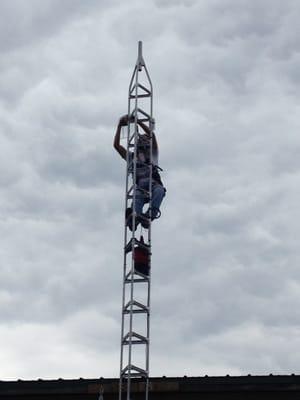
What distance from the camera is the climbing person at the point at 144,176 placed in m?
34.3

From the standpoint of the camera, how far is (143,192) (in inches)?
1363

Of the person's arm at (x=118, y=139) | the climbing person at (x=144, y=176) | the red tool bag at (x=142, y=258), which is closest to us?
the red tool bag at (x=142, y=258)

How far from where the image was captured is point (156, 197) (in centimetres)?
3459

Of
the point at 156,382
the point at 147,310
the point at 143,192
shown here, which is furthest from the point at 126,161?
the point at 156,382

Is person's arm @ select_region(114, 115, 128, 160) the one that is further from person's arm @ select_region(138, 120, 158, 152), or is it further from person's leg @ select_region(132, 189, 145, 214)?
person's leg @ select_region(132, 189, 145, 214)

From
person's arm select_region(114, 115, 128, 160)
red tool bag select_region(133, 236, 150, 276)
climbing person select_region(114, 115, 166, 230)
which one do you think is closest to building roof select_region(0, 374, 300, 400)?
red tool bag select_region(133, 236, 150, 276)

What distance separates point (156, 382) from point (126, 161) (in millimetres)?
9126

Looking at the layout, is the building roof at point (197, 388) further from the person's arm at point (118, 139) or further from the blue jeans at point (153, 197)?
the person's arm at point (118, 139)

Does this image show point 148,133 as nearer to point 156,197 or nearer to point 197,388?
point 156,197

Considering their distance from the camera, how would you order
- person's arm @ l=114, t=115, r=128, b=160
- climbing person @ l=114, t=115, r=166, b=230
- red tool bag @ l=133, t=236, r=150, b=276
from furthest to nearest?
person's arm @ l=114, t=115, r=128, b=160 → climbing person @ l=114, t=115, r=166, b=230 → red tool bag @ l=133, t=236, r=150, b=276

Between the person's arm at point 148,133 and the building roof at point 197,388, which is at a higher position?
the person's arm at point 148,133

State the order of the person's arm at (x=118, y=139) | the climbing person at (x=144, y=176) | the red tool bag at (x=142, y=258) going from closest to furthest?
the red tool bag at (x=142, y=258), the climbing person at (x=144, y=176), the person's arm at (x=118, y=139)

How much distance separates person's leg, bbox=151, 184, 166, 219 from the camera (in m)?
34.5

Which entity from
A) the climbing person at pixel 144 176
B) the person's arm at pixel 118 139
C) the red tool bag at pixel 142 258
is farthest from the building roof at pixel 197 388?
the person's arm at pixel 118 139
